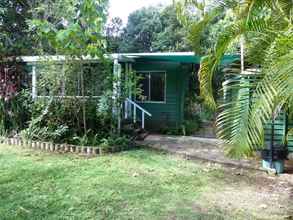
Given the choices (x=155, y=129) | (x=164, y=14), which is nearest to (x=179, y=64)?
(x=155, y=129)

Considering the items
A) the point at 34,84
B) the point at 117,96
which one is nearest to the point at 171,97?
the point at 117,96

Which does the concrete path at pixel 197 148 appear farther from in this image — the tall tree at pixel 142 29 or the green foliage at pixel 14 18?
the tall tree at pixel 142 29

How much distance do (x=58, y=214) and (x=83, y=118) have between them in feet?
14.5

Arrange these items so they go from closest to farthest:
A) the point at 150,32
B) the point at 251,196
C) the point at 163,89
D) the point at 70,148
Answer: the point at 251,196, the point at 70,148, the point at 163,89, the point at 150,32

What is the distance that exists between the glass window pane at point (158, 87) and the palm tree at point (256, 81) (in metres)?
7.80

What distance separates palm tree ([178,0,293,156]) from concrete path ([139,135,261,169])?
310 centimetres

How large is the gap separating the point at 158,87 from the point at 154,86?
0.50ft

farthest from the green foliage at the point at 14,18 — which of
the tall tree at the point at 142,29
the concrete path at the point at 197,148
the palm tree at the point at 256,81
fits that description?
the palm tree at the point at 256,81

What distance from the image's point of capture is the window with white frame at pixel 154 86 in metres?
11.5

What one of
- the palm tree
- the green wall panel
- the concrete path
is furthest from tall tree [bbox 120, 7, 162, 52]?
the palm tree

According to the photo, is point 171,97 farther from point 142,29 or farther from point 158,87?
point 142,29

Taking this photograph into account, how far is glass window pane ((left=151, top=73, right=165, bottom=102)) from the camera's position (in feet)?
37.7

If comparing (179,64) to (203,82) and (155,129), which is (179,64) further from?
(203,82)

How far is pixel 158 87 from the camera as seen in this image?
11.5m
